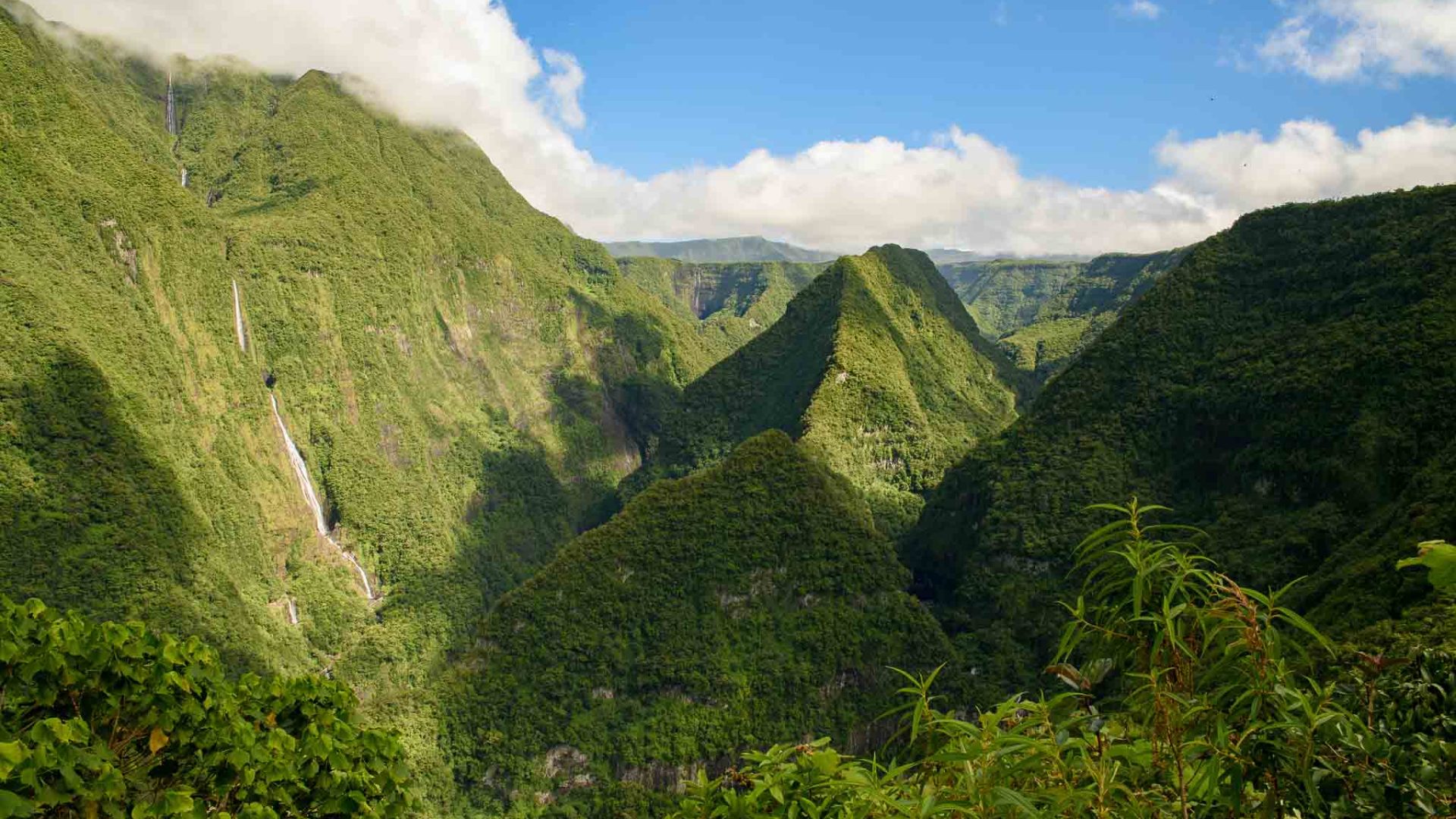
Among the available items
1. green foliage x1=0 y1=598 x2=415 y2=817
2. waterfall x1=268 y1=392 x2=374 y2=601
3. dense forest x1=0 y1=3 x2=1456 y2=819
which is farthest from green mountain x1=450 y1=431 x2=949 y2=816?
waterfall x1=268 y1=392 x2=374 y2=601

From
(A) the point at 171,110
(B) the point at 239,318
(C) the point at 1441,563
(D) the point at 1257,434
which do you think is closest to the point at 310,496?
(B) the point at 239,318

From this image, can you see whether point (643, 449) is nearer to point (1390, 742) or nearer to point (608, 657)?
point (608, 657)

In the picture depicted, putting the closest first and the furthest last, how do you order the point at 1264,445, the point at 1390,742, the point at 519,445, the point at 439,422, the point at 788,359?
the point at 1390,742 < the point at 1264,445 < the point at 788,359 < the point at 439,422 < the point at 519,445

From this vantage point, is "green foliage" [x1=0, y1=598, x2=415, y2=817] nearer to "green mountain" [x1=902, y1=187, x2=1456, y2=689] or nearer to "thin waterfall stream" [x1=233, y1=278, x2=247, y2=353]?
"green mountain" [x1=902, y1=187, x2=1456, y2=689]

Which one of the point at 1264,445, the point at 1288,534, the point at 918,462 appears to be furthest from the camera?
the point at 918,462

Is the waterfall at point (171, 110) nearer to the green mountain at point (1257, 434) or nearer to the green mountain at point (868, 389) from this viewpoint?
the green mountain at point (868, 389)

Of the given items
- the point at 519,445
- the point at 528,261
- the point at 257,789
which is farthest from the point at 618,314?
the point at 257,789

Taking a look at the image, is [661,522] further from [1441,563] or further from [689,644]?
[1441,563]
